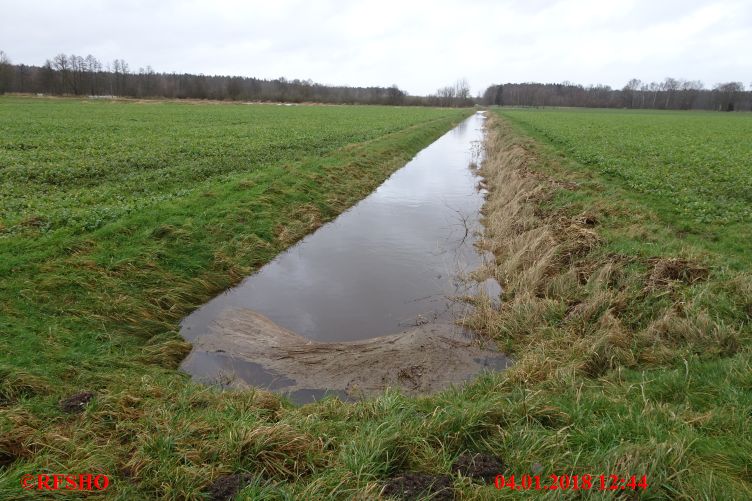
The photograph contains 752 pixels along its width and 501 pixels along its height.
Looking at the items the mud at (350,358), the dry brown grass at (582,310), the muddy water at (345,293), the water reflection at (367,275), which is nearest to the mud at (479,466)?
the dry brown grass at (582,310)

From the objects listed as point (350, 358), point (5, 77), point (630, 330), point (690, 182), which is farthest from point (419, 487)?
point (5, 77)

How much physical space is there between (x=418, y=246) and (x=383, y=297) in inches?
143

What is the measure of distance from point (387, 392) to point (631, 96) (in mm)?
177078

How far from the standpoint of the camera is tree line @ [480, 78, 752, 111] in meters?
128

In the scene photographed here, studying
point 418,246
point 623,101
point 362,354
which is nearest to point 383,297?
point 362,354

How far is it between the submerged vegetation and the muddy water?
0.59m

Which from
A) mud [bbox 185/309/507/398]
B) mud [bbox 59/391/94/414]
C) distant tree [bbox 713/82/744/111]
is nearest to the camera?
mud [bbox 59/391/94/414]

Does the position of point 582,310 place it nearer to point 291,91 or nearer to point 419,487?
point 419,487

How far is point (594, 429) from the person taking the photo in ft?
14.5

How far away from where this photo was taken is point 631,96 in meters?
149

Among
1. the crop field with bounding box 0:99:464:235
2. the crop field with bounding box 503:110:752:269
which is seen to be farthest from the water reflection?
the crop field with bounding box 503:110:752:269

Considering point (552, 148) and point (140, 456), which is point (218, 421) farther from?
point (552, 148)

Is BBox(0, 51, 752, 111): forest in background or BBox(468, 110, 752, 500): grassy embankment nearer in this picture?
BBox(468, 110, 752, 500): grassy embankment

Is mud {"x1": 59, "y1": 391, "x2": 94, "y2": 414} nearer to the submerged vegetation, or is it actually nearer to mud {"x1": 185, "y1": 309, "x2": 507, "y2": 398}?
the submerged vegetation
